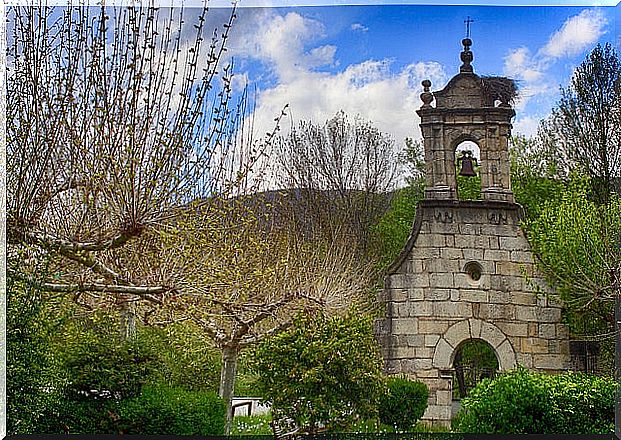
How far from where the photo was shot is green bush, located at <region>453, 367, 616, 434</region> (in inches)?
234

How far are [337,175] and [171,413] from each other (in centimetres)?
194

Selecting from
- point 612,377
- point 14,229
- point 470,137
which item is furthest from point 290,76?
point 612,377

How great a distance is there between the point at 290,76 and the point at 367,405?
88.5 inches

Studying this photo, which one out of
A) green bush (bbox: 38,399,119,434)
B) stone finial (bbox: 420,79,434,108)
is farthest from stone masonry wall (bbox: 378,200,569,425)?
green bush (bbox: 38,399,119,434)

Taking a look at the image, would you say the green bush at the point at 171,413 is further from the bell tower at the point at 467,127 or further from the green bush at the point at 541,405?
the bell tower at the point at 467,127

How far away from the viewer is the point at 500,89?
6.20 m

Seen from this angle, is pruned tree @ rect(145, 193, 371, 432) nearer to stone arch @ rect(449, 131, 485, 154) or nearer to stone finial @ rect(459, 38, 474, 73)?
stone arch @ rect(449, 131, 485, 154)

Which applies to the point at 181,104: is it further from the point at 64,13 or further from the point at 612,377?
the point at 612,377

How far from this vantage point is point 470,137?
6.23 metres

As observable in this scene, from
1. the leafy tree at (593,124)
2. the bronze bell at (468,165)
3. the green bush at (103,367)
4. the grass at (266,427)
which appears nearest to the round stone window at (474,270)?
the bronze bell at (468,165)

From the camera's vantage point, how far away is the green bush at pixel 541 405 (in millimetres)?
5938

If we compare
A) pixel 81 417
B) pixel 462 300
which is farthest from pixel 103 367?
pixel 462 300

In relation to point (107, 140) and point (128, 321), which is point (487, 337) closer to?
point (128, 321)

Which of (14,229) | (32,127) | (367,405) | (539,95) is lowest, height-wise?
(367,405)
